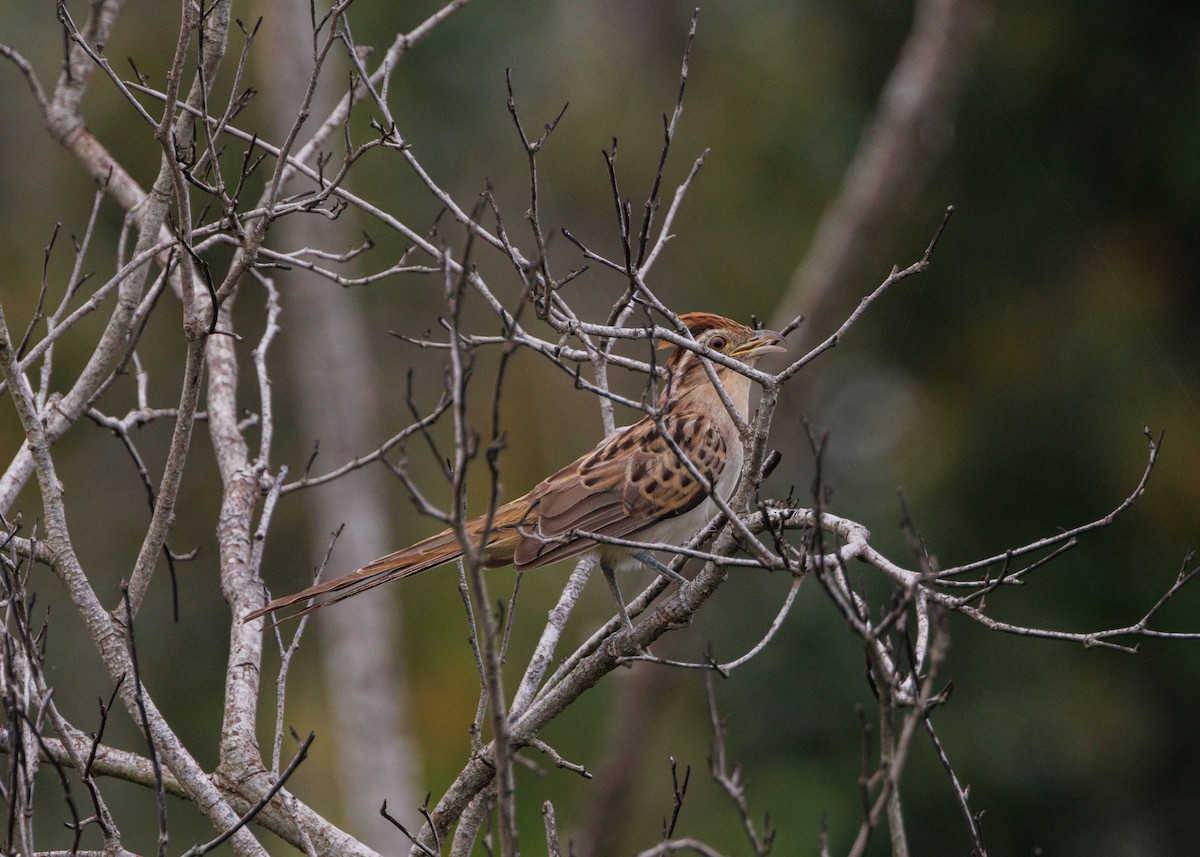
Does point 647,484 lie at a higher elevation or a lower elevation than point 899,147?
lower

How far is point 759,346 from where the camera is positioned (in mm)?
6191

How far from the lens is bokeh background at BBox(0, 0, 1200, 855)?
1298 cm

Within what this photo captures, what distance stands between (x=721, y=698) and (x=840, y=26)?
8021 mm

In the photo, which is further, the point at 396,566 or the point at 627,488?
the point at 627,488

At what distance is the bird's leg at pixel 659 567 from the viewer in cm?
524

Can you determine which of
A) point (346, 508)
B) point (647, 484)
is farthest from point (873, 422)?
point (647, 484)

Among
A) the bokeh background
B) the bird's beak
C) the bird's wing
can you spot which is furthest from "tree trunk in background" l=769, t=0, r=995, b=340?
the bird's beak

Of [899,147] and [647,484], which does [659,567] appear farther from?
[899,147]

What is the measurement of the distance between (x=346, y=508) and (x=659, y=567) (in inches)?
380

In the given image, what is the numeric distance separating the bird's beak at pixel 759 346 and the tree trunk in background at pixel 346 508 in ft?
26.6

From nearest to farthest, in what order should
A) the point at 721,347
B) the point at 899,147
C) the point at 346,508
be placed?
the point at 721,347
the point at 899,147
the point at 346,508

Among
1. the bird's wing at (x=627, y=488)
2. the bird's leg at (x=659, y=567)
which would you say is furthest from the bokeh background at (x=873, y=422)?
the bird's leg at (x=659, y=567)

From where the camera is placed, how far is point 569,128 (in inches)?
755

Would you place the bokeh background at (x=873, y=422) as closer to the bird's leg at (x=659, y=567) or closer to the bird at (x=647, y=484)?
the bird at (x=647, y=484)
